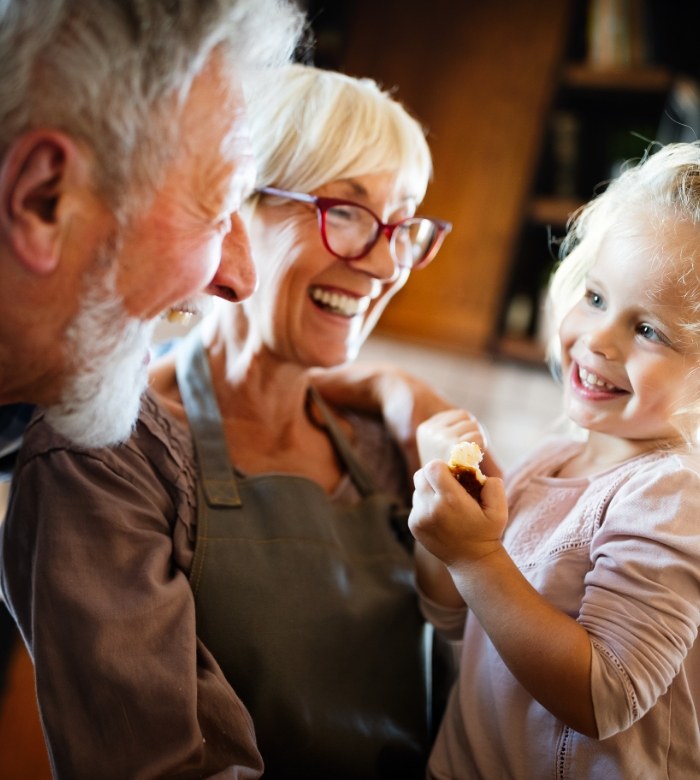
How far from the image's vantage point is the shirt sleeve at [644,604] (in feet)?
3.08

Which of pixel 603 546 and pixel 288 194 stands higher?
pixel 288 194

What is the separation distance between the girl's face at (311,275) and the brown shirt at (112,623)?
38cm

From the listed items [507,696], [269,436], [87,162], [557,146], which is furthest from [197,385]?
[557,146]

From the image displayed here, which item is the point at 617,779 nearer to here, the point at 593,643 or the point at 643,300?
the point at 593,643

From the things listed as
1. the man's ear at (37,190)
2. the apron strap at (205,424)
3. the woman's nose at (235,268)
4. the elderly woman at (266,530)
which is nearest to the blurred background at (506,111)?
the elderly woman at (266,530)

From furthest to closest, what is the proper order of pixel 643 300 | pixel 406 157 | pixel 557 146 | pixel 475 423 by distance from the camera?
pixel 557 146 → pixel 406 157 → pixel 475 423 → pixel 643 300

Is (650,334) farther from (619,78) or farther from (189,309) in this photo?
(619,78)

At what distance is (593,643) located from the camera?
0.96m

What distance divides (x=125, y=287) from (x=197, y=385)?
44 centimetres

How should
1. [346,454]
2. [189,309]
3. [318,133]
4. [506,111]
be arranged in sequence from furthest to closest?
[506,111], [346,454], [318,133], [189,309]

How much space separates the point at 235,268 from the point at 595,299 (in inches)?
21.0

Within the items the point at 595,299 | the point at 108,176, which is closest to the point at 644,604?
the point at 595,299

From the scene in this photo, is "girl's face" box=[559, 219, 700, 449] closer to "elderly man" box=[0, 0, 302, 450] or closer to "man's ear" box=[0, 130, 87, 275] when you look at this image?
"elderly man" box=[0, 0, 302, 450]

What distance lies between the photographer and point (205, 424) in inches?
49.3
